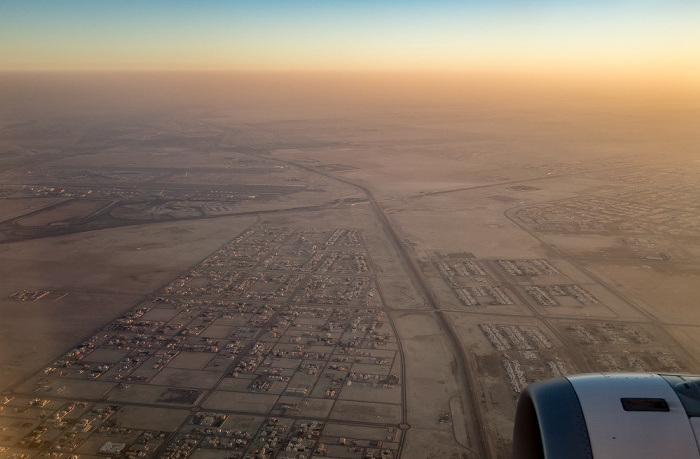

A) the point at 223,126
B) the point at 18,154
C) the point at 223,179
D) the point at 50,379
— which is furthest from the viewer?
the point at 223,126

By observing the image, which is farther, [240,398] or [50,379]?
[50,379]

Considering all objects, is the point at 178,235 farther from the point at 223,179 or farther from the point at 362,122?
the point at 362,122

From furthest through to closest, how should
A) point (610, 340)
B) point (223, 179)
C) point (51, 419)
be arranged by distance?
point (223, 179) → point (610, 340) → point (51, 419)

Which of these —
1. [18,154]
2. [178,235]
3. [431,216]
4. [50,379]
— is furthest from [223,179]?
[50,379]

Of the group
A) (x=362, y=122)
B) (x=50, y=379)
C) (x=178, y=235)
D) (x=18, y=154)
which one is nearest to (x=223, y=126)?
(x=362, y=122)

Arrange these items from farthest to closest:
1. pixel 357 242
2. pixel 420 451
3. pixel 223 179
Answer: pixel 223 179 → pixel 357 242 → pixel 420 451

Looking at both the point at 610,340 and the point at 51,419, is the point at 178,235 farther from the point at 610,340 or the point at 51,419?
the point at 610,340
